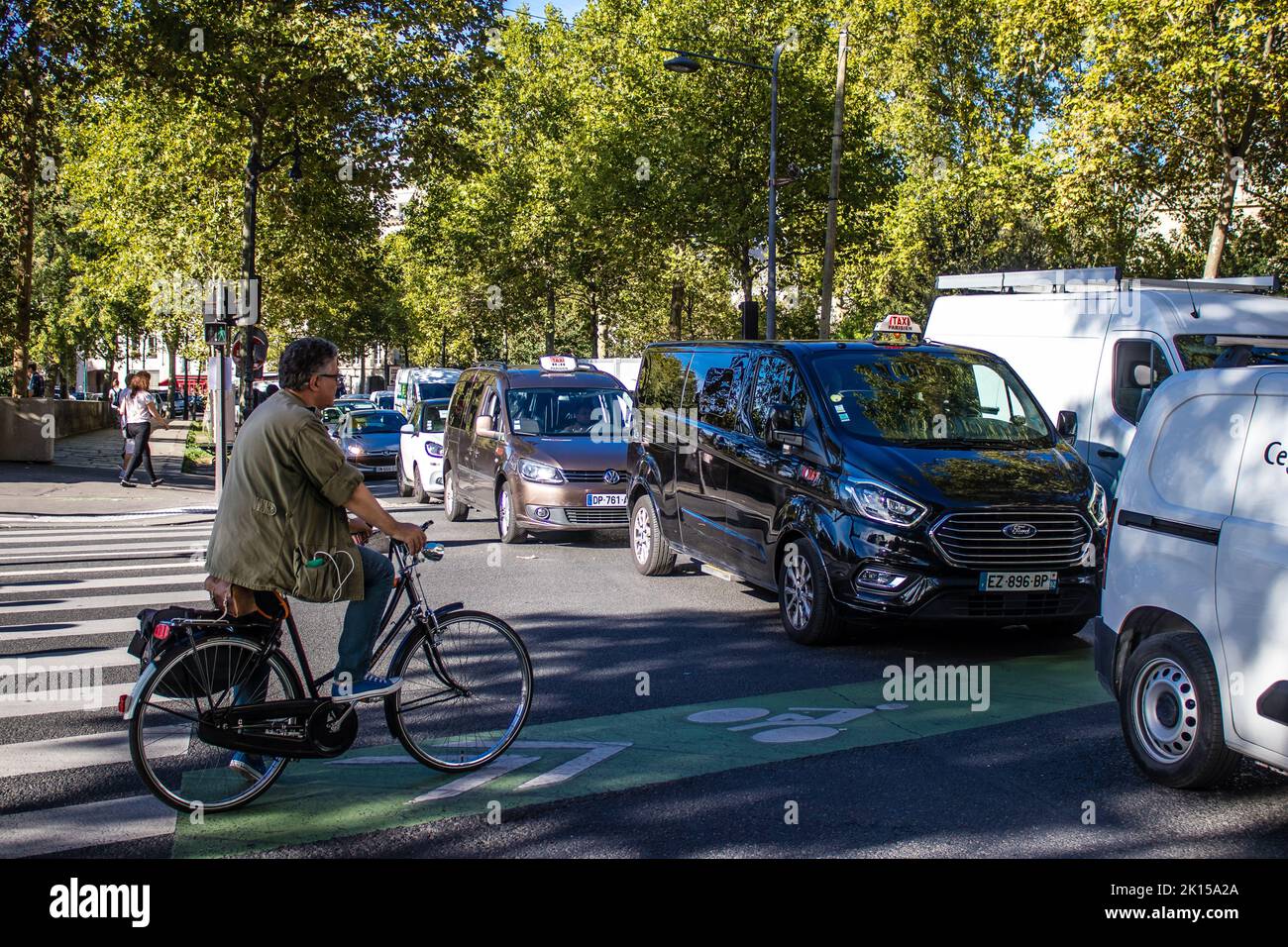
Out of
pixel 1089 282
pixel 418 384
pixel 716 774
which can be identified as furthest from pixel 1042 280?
pixel 418 384

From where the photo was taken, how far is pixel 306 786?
17.4 feet

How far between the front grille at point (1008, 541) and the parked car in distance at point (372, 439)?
20.5 metres

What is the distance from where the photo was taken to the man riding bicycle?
16.0 feet

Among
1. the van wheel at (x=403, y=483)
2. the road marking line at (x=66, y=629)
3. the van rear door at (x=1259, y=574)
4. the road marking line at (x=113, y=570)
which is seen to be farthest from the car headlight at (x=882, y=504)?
the van wheel at (x=403, y=483)

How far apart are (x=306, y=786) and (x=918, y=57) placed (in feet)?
135

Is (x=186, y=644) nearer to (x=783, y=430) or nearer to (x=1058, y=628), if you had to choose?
(x=783, y=430)

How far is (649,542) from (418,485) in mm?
9082

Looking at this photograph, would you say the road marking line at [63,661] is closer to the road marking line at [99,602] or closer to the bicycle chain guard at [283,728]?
the road marking line at [99,602]

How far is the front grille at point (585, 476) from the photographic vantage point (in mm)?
13406

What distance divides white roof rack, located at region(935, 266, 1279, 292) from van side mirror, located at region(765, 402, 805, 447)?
5.37 meters

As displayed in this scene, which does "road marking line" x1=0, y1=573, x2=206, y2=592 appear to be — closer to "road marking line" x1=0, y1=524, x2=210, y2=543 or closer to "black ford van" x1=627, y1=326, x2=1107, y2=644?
"road marking line" x1=0, y1=524, x2=210, y2=543

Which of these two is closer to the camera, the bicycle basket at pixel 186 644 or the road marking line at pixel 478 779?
the bicycle basket at pixel 186 644

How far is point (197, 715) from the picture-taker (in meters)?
4.87

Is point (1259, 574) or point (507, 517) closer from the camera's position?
point (1259, 574)
